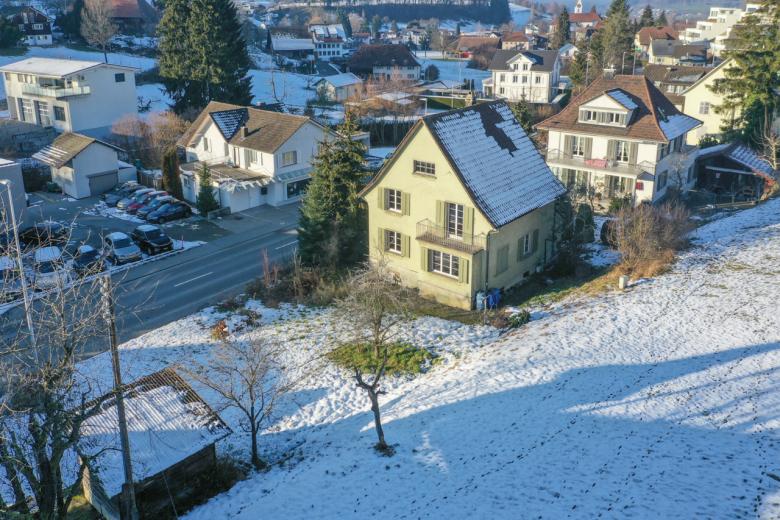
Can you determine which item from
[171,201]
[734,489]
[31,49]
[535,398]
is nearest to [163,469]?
[535,398]

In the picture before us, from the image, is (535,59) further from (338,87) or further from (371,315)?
(371,315)

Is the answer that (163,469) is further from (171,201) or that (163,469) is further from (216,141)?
(216,141)

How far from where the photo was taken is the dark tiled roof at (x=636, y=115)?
4628 centimetres

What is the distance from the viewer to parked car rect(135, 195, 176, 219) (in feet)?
156

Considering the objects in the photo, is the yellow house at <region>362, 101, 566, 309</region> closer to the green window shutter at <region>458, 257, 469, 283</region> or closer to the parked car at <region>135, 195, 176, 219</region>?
the green window shutter at <region>458, 257, 469, 283</region>

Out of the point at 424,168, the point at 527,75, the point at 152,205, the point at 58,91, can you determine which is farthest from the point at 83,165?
the point at 527,75

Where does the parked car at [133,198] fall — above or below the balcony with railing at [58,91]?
below

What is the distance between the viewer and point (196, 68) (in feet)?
219

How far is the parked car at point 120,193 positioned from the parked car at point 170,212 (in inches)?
198

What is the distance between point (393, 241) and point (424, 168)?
15.2ft

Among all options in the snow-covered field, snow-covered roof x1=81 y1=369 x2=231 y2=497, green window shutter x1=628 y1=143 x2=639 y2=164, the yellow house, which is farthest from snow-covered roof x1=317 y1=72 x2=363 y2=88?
snow-covered roof x1=81 y1=369 x2=231 y2=497

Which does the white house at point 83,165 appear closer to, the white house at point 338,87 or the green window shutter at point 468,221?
the green window shutter at point 468,221

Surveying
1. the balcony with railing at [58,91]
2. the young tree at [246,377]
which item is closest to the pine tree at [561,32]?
the balcony with railing at [58,91]

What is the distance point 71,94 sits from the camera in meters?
60.4
